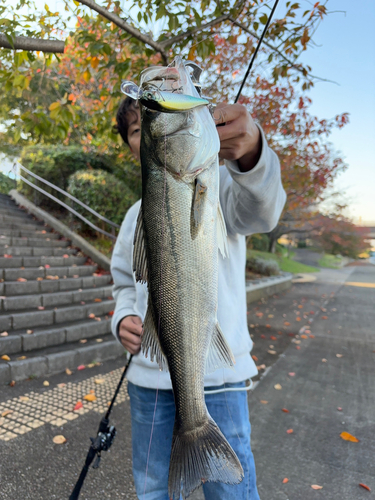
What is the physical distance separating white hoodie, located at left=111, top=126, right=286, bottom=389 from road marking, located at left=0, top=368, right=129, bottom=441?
2.74 meters

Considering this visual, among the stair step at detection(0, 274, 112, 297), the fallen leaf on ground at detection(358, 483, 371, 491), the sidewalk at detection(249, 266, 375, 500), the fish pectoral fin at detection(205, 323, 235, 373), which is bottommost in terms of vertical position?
the sidewalk at detection(249, 266, 375, 500)

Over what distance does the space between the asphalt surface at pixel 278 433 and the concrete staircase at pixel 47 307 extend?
269 millimetres

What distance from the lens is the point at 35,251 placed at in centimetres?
838

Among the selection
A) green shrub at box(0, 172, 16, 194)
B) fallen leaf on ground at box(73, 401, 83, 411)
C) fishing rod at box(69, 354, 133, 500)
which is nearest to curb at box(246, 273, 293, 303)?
fallen leaf on ground at box(73, 401, 83, 411)

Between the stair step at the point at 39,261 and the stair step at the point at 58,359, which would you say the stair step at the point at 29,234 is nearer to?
the stair step at the point at 39,261

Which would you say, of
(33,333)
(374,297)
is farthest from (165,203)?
(374,297)

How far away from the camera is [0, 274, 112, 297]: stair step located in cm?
662

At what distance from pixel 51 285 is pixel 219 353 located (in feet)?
21.9

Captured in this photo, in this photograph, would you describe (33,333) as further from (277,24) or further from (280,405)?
(277,24)

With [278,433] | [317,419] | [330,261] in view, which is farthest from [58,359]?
[330,261]

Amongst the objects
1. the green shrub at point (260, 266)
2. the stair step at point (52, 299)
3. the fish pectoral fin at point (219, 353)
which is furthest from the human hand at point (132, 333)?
the green shrub at point (260, 266)

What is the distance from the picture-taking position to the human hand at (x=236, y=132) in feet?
3.72

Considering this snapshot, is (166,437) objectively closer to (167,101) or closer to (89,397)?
(167,101)

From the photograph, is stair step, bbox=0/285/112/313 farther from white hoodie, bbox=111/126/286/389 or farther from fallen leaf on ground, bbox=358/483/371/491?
fallen leaf on ground, bbox=358/483/371/491
